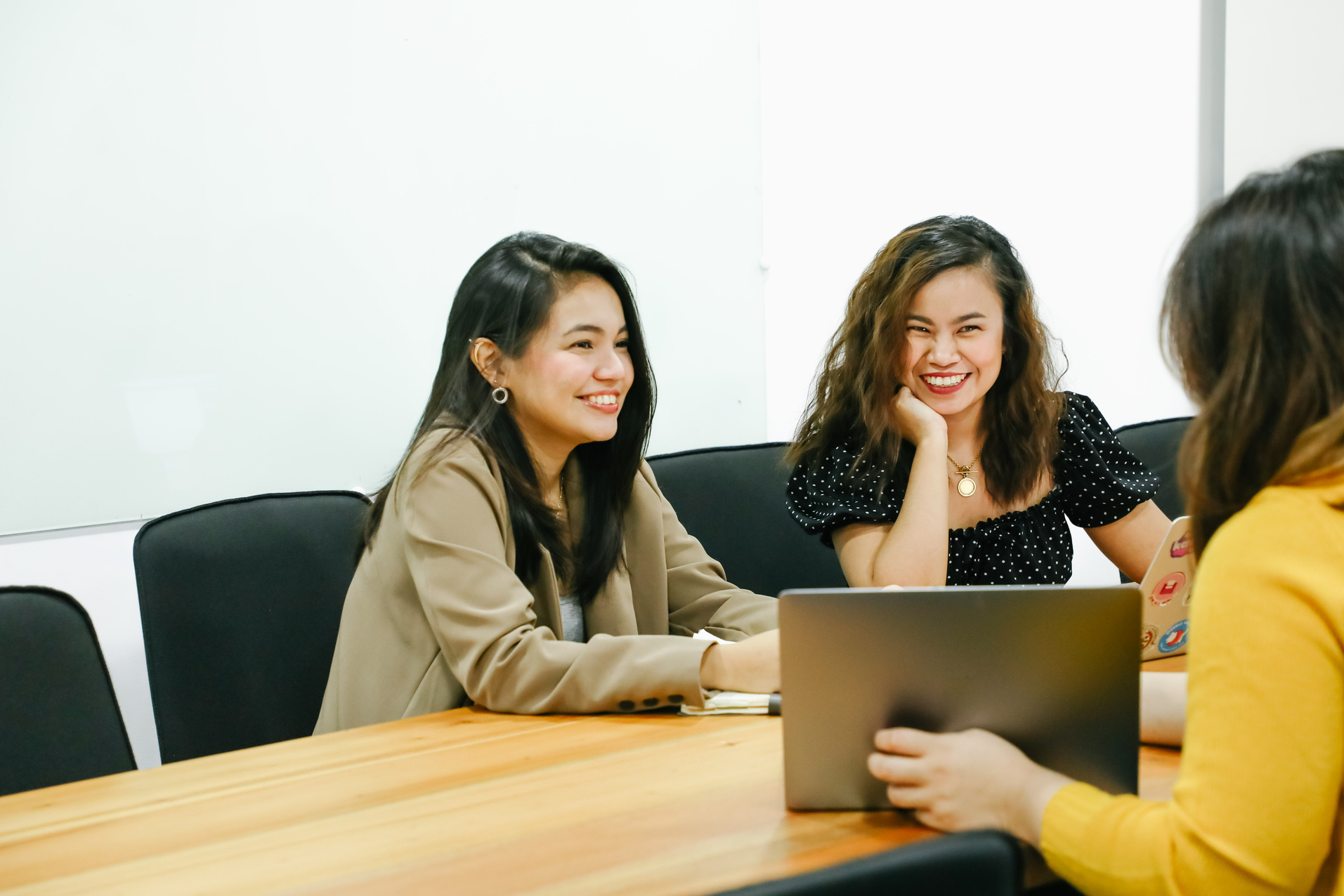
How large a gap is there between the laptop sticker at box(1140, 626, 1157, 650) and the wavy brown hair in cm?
53

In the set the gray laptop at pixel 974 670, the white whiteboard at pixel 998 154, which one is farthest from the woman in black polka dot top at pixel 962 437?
the white whiteboard at pixel 998 154

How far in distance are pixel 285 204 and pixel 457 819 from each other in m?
1.61

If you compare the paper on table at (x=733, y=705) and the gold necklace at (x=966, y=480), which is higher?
→ the gold necklace at (x=966, y=480)

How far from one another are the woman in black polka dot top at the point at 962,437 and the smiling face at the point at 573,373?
0.44 metres

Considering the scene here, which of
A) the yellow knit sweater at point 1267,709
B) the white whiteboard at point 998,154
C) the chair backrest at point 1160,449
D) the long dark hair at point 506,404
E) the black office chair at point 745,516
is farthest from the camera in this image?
the white whiteboard at point 998,154

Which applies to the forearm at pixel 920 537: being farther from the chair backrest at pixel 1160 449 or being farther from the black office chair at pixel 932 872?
the black office chair at pixel 932 872

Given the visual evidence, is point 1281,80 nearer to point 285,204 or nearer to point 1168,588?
point 1168,588

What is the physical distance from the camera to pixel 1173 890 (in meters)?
0.74

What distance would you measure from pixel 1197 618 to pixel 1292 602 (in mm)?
65

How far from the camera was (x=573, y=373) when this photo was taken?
160cm

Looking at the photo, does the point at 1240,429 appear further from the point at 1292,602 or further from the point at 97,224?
the point at 97,224

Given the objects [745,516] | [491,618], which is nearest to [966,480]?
[745,516]

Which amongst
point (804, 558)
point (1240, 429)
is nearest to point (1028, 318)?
point (804, 558)

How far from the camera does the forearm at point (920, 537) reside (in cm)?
168
